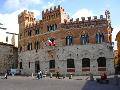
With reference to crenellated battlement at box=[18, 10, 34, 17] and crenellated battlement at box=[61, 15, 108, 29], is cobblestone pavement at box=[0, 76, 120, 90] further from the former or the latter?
crenellated battlement at box=[18, 10, 34, 17]

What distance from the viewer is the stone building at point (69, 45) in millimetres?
48781

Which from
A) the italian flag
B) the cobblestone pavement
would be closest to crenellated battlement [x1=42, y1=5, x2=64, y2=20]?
the italian flag

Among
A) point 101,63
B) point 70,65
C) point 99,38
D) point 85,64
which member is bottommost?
point 70,65

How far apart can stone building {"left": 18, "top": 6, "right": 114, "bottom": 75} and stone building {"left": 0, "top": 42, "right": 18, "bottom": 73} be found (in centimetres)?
843

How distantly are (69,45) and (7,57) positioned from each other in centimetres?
2057

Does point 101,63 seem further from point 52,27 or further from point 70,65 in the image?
point 52,27

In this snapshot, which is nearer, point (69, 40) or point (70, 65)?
point (70, 65)

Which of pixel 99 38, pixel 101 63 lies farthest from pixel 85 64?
pixel 99 38

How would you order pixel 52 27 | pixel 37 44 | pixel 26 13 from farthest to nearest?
pixel 26 13 < pixel 37 44 < pixel 52 27

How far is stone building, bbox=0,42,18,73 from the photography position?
6456 cm

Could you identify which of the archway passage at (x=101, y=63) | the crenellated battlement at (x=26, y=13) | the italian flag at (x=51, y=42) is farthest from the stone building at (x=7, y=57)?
the archway passage at (x=101, y=63)

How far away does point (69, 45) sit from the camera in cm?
5125

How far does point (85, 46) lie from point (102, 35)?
364cm

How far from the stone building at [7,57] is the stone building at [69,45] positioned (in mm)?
8433
